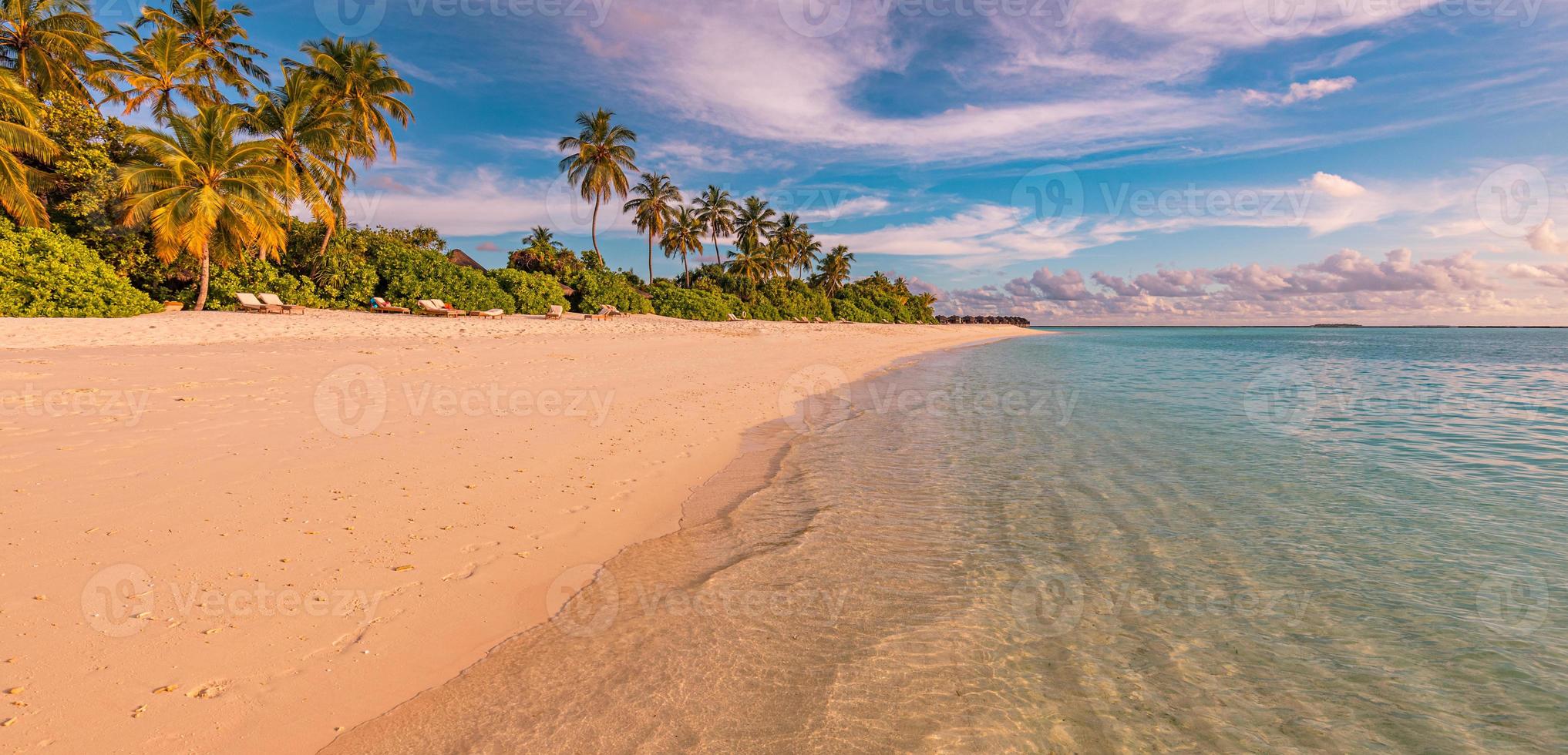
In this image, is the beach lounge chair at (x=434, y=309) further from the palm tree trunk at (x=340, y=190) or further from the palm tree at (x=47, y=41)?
the palm tree at (x=47, y=41)

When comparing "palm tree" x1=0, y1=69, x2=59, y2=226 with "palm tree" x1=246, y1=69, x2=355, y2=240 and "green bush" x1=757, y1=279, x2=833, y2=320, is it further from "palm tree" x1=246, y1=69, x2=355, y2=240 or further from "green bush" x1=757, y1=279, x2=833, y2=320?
"green bush" x1=757, y1=279, x2=833, y2=320

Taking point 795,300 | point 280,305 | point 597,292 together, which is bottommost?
point 280,305

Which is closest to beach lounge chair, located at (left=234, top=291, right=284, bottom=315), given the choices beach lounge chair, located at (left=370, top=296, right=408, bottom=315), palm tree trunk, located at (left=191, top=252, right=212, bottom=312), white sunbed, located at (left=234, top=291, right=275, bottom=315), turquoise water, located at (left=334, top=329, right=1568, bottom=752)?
white sunbed, located at (left=234, top=291, right=275, bottom=315)

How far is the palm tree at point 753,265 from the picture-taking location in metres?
62.7

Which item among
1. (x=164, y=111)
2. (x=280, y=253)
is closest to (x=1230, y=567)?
(x=280, y=253)

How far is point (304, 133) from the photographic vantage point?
2778cm

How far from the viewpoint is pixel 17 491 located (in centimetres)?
497

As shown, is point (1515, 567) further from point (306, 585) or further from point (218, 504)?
point (218, 504)

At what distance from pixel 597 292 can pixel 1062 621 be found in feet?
119

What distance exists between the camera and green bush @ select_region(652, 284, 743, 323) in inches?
1684

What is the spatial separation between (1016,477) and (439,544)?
23.0 feet

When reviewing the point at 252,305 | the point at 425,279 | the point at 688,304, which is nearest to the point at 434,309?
the point at 425,279

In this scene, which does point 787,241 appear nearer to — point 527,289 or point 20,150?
point 527,289

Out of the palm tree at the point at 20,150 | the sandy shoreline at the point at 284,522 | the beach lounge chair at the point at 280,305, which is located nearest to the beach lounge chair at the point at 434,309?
the beach lounge chair at the point at 280,305
